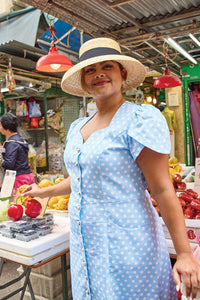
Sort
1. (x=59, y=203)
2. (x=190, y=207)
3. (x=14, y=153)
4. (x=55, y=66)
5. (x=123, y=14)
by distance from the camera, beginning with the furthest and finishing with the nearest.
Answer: (x=14, y=153)
(x=55, y=66)
(x=123, y=14)
(x=59, y=203)
(x=190, y=207)

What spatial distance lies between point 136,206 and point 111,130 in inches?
15.3

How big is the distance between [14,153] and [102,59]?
3314 millimetres

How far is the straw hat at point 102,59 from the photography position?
59.0 inches

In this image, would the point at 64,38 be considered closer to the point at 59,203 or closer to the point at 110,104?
the point at 59,203

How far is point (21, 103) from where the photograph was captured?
7.45 m

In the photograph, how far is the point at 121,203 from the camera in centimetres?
138

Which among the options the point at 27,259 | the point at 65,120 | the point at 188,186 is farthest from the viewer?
the point at 65,120

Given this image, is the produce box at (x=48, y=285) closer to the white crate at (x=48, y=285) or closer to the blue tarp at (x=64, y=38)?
the white crate at (x=48, y=285)

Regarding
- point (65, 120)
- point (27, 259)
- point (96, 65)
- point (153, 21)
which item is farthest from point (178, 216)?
point (65, 120)

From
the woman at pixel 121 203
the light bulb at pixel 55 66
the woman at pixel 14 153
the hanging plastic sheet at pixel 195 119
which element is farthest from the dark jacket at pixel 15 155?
the hanging plastic sheet at pixel 195 119

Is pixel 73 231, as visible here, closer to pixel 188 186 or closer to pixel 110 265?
pixel 110 265

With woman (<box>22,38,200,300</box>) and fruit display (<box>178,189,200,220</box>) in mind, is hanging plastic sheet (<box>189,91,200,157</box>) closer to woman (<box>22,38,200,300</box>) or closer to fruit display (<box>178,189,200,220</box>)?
fruit display (<box>178,189,200,220</box>)

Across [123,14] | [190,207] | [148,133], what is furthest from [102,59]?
[123,14]

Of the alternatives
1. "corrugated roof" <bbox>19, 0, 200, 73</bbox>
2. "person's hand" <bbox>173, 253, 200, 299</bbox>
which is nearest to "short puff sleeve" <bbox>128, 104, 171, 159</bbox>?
"person's hand" <bbox>173, 253, 200, 299</bbox>
